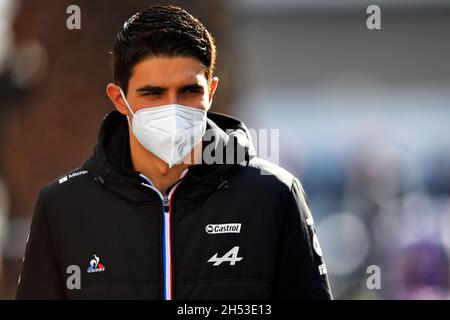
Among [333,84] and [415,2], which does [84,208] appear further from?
[333,84]

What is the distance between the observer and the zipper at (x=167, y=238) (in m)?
3.77

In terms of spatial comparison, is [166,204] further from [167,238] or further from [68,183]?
[68,183]

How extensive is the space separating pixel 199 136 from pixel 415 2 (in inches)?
892

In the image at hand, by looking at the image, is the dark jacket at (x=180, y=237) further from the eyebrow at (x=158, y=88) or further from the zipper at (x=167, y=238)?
the eyebrow at (x=158, y=88)

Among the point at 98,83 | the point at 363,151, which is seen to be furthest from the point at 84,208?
the point at 363,151

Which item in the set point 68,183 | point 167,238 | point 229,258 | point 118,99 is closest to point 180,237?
point 167,238

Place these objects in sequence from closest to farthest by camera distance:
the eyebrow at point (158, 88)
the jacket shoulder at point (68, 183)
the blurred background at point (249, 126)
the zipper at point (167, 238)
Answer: the zipper at point (167, 238) < the eyebrow at point (158, 88) < the jacket shoulder at point (68, 183) < the blurred background at point (249, 126)

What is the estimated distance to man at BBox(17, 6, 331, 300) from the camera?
150 inches

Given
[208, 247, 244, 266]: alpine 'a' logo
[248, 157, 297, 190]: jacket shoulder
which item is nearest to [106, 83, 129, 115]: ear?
[248, 157, 297, 190]: jacket shoulder

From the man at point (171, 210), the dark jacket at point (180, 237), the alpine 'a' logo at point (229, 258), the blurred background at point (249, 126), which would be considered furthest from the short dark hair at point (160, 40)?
the blurred background at point (249, 126)

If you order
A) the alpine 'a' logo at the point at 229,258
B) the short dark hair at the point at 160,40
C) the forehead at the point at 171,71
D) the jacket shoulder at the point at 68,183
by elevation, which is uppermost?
the short dark hair at the point at 160,40

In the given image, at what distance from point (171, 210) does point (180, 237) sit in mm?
102

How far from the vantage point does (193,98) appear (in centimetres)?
391
